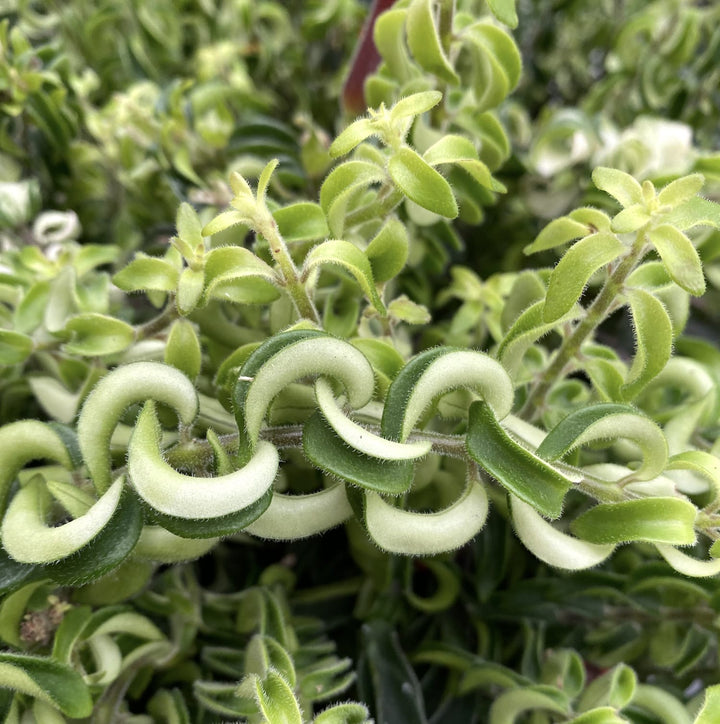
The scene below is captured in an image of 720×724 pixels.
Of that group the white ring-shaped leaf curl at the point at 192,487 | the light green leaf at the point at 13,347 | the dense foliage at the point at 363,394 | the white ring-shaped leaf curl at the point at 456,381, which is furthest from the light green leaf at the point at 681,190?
the light green leaf at the point at 13,347

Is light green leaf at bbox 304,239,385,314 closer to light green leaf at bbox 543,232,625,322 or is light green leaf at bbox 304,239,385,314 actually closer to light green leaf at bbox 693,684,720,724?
light green leaf at bbox 543,232,625,322

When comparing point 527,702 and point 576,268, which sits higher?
point 576,268

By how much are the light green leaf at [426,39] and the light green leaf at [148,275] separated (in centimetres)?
19

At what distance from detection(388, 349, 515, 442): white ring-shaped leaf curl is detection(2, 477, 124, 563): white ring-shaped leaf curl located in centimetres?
13

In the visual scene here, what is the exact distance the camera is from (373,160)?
14.4 inches

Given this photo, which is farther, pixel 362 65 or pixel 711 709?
pixel 362 65

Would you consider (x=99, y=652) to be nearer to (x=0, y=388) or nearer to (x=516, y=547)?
(x=0, y=388)

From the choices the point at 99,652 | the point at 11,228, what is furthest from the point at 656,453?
the point at 11,228

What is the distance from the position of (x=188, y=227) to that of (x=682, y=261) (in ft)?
0.75

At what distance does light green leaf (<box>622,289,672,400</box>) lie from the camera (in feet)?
1.04

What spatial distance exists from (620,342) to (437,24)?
0.37 m

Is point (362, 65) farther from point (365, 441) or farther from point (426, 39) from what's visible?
point (365, 441)

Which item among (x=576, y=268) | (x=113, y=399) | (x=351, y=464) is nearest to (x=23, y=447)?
(x=113, y=399)

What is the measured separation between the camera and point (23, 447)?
33 cm
